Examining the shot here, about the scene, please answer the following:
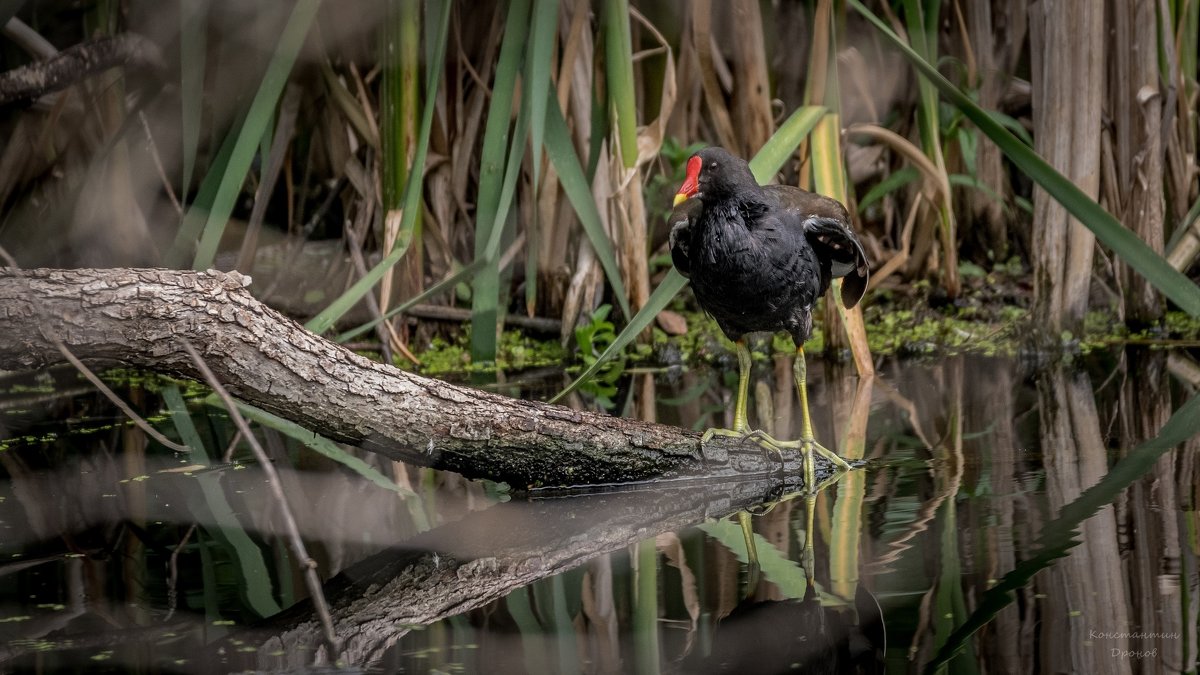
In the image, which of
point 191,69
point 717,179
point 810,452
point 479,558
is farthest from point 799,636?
point 191,69

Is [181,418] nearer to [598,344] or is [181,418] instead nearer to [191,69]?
[191,69]

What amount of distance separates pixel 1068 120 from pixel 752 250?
6.13 feet

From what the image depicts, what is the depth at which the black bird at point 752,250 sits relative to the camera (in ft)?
9.60

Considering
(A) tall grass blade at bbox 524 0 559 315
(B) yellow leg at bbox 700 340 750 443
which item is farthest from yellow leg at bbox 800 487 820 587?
(A) tall grass blade at bbox 524 0 559 315

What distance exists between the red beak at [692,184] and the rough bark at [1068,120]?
1.78m

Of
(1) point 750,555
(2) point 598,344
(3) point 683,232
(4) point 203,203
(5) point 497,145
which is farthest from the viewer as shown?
(2) point 598,344

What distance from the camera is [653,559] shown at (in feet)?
7.38

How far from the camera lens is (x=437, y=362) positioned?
475 cm

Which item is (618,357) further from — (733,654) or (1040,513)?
(733,654)

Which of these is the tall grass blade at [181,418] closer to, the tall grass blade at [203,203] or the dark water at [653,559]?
the dark water at [653,559]

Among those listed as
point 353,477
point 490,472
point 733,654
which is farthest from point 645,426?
point 733,654

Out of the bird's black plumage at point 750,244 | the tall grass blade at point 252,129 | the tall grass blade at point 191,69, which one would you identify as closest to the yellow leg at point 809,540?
the bird's black plumage at point 750,244

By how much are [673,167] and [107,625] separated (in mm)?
3351

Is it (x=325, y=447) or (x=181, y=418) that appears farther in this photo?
(x=181, y=418)
